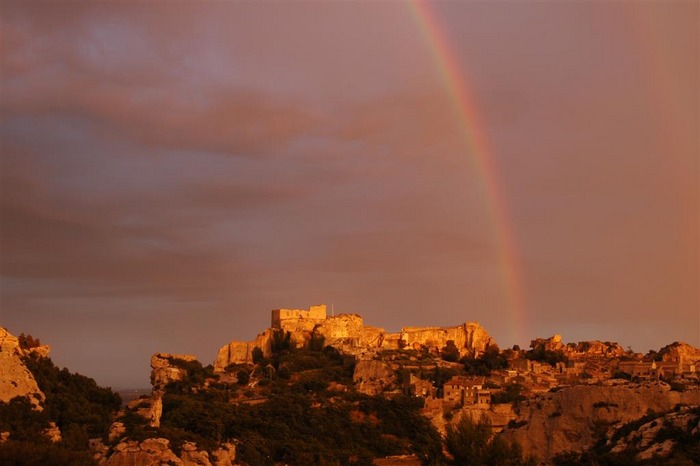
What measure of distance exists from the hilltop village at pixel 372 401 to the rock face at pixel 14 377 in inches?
4.3

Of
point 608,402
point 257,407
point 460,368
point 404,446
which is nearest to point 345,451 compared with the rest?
point 404,446

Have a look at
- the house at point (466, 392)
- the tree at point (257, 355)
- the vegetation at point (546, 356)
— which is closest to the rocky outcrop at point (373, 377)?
the house at point (466, 392)

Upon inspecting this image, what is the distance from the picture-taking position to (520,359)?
8506 centimetres

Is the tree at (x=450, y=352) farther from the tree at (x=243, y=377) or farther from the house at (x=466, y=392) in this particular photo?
the tree at (x=243, y=377)

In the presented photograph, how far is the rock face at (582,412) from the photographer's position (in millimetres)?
28406

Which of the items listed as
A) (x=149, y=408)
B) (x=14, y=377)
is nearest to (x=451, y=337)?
(x=149, y=408)

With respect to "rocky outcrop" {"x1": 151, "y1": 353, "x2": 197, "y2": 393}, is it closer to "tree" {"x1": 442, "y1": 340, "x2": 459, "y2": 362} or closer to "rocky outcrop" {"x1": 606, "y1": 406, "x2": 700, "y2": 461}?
"tree" {"x1": 442, "y1": 340, "x2": 459, "y2": 362}

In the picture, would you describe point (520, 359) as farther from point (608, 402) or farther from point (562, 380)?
point (608, 402)

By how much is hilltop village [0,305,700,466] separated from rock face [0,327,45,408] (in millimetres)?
110

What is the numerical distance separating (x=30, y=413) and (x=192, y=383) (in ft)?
81.1

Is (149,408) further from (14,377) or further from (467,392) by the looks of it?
(467,392)

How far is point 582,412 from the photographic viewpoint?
29.1m

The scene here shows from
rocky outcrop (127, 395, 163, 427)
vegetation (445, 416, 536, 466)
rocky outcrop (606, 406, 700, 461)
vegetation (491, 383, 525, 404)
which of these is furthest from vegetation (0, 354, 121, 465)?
vegetation (491, 383, 525, 404)

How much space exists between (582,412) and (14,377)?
35472mm
